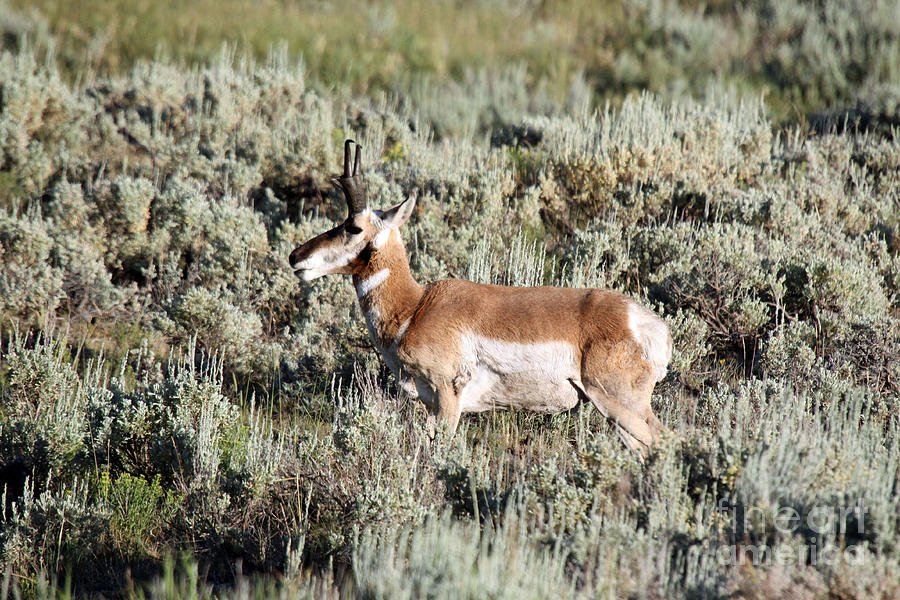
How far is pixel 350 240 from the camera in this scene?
18.4 ft

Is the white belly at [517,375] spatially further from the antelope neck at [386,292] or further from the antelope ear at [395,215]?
the antelope ear at [395,215]

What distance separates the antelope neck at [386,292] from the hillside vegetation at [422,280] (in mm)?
574

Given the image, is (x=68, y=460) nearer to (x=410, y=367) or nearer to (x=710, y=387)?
(x=410, y=367)

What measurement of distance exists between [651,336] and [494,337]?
36.8 inches

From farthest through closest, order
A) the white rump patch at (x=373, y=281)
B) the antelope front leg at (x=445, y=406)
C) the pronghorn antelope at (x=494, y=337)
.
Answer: the white rump patch at (x=373, y=281) < the antelope front leg at (x=445, y=406) < the pronghorn antelope at (x=494, y=337)

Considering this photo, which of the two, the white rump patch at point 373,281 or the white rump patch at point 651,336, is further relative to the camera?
the white rump patch at point 373,281

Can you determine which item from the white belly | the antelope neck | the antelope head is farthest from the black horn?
the white belly

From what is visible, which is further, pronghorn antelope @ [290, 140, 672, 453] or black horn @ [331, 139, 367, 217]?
black horn @ [331, 139, 367, 217]

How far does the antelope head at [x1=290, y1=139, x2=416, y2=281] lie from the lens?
5.55 m

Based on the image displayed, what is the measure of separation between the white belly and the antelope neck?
1.78ft

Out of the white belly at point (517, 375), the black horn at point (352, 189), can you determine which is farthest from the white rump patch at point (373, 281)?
the white belly at point (517, 375)

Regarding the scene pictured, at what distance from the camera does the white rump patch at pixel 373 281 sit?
5641mm

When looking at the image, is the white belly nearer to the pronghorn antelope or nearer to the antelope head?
the pronghorn antelope

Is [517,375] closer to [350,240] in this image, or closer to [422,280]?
[350,240]
